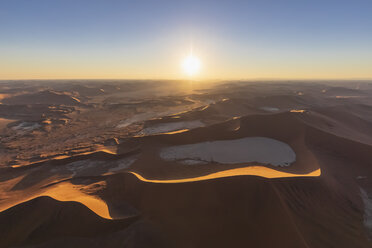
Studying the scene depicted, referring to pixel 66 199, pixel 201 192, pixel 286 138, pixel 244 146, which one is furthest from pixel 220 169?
pixel 286 138

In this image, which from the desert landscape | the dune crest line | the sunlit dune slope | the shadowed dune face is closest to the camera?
the sunlit dune slope

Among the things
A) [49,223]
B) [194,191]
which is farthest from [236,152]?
[49,223]

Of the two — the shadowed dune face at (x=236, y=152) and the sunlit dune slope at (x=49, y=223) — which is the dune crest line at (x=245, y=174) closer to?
the shadowed dune face at (x=236, y=152)

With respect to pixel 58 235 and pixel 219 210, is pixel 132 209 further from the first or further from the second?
pixel 219 210

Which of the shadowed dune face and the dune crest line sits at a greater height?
the dune crest line

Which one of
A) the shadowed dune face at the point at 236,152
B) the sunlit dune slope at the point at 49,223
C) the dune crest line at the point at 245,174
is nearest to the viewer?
the sunlit dune slope at the point at 49,223

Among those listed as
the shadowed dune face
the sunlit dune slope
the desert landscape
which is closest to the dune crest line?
the desert landscape

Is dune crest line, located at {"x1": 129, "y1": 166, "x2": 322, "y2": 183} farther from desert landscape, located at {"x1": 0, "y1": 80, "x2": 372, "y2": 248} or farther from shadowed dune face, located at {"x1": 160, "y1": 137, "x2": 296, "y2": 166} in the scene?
shadowed dune face, located at {"x1": 160, "y1": 137, "x2": 296, "y2": 166}

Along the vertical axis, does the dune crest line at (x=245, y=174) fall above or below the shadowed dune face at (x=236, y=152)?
above

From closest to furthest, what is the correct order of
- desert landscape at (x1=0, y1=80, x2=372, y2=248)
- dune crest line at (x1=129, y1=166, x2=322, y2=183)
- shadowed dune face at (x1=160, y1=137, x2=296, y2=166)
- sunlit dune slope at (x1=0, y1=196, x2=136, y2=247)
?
sunlit dune slope at (x1=0, y1=196, x2=136, y2=247) → desert landscape at (x1=0, y1=80, x2=372, y2=248) → dune crest line at (x1=129, y1=166, x2=322, y2=183) → shadowed dune face at (x1=160, y1=137, x2=296, y2=166)

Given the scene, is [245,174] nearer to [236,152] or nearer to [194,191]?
[194,191]

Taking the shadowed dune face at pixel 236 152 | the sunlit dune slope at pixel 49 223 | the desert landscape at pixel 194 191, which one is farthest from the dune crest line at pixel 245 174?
the sunlit dune slope at pixel 49 223
